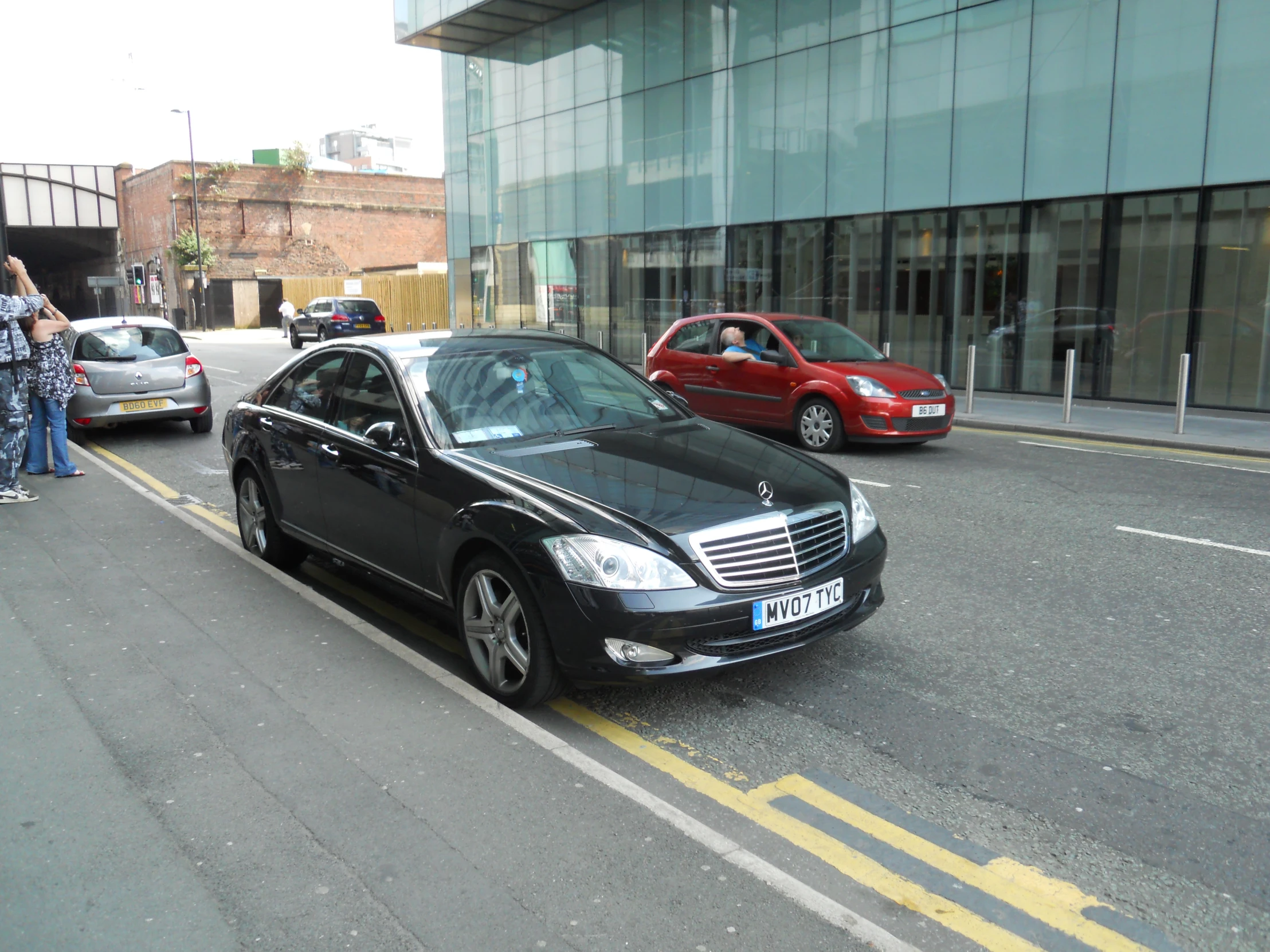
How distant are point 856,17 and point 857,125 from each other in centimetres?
198

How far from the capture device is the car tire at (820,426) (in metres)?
11.4

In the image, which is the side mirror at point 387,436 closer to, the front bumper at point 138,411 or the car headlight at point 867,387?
the car headlight at point 867,387

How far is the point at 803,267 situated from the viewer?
21141mm

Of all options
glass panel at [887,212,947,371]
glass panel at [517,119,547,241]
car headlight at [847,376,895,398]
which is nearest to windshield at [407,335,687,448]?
car headlight at [847,376,895,398]

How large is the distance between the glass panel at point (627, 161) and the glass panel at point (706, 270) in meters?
2.03

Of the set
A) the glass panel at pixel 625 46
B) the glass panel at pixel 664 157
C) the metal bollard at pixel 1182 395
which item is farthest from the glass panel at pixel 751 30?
the metal bollard at pixel 1182 395

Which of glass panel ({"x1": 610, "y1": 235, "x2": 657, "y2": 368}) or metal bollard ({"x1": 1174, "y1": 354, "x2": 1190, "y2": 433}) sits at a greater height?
glass panel ({"x1": 610, "y1": 235, "x2": 657, "y2": 368})

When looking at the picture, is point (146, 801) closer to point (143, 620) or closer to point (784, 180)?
point (143, 620)

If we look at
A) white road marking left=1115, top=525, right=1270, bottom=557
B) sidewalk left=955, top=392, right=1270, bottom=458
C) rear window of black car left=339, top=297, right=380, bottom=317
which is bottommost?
white road marking left=1115, top=525, right=1270, bottom=557

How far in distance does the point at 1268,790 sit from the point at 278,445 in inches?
208

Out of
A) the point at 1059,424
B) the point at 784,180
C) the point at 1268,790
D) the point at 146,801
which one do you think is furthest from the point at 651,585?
the point at 784,180

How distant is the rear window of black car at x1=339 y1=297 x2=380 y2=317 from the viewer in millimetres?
36812

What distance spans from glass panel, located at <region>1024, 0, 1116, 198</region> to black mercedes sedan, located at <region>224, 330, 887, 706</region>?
1315cm

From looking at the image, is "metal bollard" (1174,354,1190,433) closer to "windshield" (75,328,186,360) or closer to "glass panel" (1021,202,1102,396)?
"glass panel" (1021,202,1102,396)
